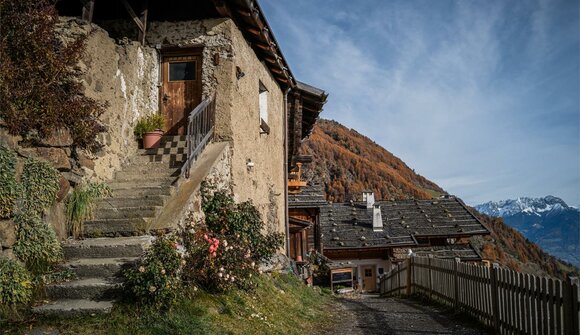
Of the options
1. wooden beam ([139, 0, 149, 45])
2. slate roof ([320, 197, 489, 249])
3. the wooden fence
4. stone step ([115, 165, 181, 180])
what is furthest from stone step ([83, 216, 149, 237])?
slate roof ([320, 197, 489, 249])

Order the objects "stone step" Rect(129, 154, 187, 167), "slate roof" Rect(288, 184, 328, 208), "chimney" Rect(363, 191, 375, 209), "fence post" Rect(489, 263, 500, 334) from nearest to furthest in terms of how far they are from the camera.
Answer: "fence post" Rect(489, 263, 500, 334) → "stone step" Rect(129, 154, 187, 167) → "slate roof" Rect(288, 184, 328, 208) → "chimney" Rect(363, 191, 375, 209)

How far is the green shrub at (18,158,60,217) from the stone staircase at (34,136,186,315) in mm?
639

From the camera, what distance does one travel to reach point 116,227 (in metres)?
6.27

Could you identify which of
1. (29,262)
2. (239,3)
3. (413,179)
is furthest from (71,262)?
(413,179)

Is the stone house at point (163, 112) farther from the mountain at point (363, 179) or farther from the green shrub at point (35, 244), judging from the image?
the mountain at point (363, 179)

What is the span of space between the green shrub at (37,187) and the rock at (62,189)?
13cm

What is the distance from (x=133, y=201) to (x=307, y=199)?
51.3ft

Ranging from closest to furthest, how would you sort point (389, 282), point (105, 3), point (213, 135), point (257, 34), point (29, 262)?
point (29, 262), point (213, 135), point (105, 3), point (257, 34), point (389, 282)

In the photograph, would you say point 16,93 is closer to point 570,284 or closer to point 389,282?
point 570,284

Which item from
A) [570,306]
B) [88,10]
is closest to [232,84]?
[88,10]

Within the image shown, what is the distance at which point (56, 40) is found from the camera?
21.6 ft

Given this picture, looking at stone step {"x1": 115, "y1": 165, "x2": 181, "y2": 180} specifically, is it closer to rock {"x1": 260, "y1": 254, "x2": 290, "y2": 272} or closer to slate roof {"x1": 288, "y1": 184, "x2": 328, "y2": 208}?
rock {"x1": 260, "y1": 254, "x2": 290, "y2": 272}

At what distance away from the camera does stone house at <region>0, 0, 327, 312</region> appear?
6202mm

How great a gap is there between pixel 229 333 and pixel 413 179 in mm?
79681
